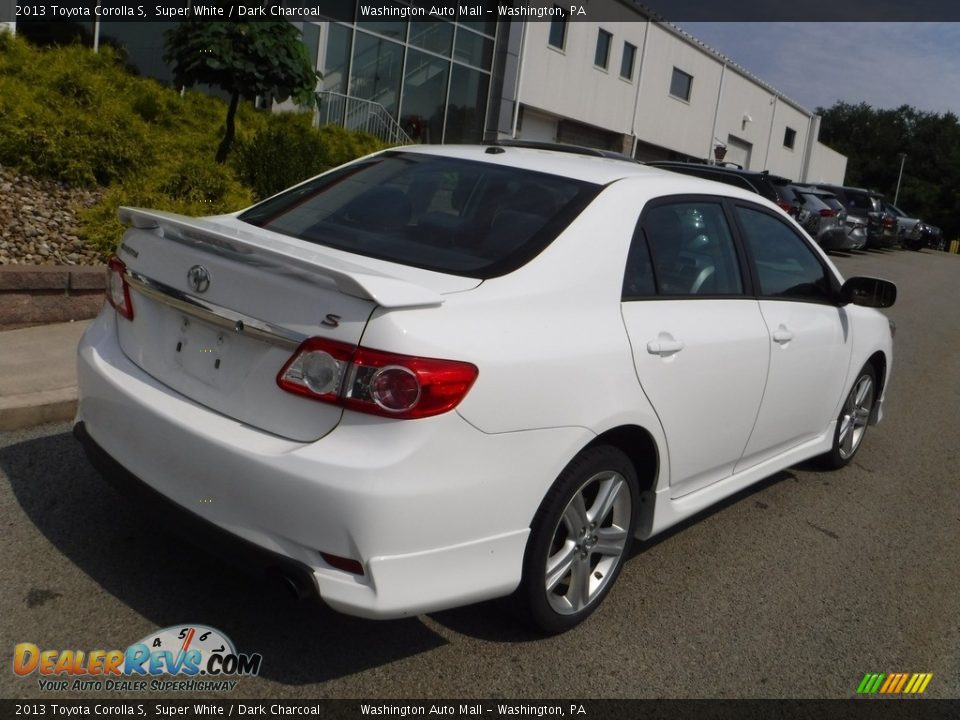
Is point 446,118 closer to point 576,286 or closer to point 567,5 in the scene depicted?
point 567,5

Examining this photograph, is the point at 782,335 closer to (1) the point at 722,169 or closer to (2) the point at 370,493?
(2) the point at 370,493

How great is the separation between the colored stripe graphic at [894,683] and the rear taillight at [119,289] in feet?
9.54

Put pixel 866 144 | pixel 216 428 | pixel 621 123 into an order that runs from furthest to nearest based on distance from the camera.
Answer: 1. pixel 866 144
2. pixel 621 123
3. pixel 216 428

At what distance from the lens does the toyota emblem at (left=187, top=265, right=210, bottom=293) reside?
309 centimetres

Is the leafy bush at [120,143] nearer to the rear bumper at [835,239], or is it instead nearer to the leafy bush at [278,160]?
the leafy bush at [278,160]

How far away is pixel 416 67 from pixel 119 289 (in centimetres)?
1880

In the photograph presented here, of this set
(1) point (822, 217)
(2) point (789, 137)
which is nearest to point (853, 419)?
(1) point (822, 217)

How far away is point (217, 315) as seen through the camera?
302 centimetres

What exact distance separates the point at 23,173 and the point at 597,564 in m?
6.53

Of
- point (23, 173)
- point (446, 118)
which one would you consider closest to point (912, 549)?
point (23, 173)

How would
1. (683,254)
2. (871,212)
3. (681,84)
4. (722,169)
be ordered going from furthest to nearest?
(681,84), (871,212), (722,169), (683,254)

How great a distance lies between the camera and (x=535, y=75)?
85.7 feet

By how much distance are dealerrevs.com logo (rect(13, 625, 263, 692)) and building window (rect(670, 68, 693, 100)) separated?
110 feet

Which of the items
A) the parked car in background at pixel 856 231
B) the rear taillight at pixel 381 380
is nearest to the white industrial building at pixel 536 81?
the parked car in background at pixel 856 231
